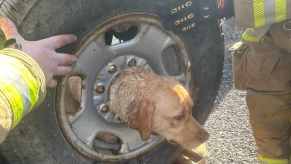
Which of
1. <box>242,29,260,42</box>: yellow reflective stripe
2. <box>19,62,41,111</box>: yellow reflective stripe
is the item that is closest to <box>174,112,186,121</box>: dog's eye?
<box>242,29,260,42</box>: yellow reflective stripe

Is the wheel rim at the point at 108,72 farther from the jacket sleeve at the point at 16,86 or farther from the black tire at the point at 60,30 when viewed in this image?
the jacket sleeve at the point at 16,86

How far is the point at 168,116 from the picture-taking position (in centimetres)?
312

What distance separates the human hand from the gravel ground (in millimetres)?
1420

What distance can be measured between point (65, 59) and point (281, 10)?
1085 millimetres

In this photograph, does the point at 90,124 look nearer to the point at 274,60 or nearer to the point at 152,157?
the point at 152,157

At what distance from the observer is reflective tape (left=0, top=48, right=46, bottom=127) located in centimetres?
193

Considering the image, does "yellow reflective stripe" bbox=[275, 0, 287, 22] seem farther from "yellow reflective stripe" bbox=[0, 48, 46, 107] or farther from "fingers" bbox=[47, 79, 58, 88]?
"yellow reflective stripe" bbox=[0, 48, 46, 107]

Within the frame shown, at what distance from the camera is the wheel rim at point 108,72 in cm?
276

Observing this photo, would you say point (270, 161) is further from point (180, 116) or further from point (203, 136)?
point (180, 116)

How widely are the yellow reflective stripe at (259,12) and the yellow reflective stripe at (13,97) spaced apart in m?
1.32

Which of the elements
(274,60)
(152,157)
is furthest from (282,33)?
(152,157)

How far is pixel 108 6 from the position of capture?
2727 mm

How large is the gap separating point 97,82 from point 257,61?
1.02m

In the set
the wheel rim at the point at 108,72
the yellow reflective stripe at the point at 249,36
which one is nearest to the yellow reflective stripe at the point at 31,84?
the wheel rim at the point at 108,72
